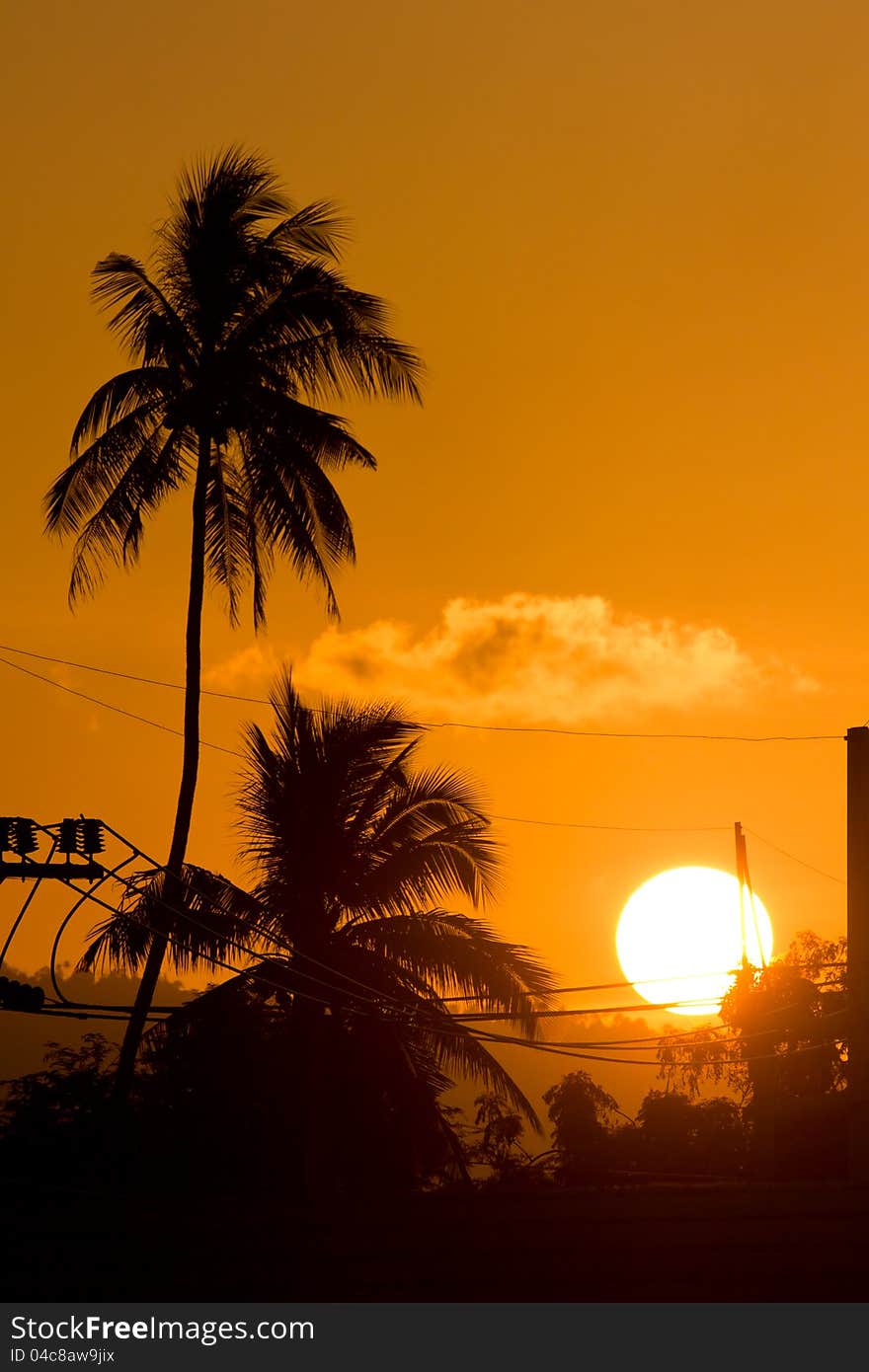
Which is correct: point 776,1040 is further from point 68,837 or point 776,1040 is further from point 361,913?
point 68,837

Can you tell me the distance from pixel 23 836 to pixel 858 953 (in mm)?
9714

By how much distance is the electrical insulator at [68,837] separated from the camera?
16016 millimetres

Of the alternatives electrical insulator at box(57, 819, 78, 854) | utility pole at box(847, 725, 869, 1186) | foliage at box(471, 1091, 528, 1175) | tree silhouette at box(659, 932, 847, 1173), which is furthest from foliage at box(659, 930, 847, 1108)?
electrical insulator at box(57, 819, 78, 854)

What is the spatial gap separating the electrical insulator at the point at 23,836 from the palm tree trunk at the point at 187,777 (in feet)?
25.1

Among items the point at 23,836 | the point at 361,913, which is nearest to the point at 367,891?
the point at 361,913

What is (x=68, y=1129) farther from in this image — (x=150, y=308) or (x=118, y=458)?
(x=150, y=308)

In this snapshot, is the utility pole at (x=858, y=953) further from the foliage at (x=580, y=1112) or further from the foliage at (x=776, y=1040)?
the foliage at (x=580, y=1112)

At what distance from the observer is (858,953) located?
18.3m

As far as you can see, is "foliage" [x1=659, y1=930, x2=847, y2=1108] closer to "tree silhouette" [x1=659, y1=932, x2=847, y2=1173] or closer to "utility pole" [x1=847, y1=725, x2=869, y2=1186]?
"tree silhouette" [x1=659, y1=932, x2=847, y2=1173]

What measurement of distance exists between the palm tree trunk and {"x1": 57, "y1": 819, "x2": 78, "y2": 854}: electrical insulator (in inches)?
288

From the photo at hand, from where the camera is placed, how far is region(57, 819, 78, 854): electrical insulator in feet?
52.5

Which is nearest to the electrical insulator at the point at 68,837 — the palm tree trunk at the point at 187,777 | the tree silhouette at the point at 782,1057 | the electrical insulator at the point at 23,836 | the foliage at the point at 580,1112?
the electrical insulator at the point at 23,836

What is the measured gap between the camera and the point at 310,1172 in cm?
2378

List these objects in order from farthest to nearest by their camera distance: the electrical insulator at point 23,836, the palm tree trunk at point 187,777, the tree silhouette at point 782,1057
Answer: the tree silhouette at point 782,1057, the palm tree trunk at point 187,777, the electrical insulator at point 23,836
